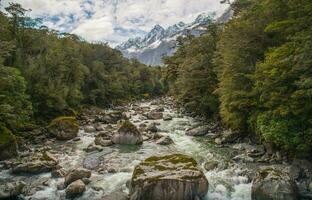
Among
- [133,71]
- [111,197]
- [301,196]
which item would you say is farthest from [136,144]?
[133,71]

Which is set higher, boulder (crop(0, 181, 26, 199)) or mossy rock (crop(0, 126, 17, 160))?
mossy rock (crop(0, 126, 17, 160))

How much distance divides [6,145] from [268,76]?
64.1 ft

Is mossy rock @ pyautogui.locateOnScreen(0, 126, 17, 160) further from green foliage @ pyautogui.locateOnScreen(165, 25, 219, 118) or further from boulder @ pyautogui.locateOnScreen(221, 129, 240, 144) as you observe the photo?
green foliage @ pyautogui.locateOnScreen(165, 25, 219, 118)

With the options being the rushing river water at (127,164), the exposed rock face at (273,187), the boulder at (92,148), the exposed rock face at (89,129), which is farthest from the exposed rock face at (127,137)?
the exposed rock face at (273,187)

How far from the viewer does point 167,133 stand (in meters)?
35.6

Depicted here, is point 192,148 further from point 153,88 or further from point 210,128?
point 153,88

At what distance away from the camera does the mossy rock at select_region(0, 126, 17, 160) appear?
25688 millimetres

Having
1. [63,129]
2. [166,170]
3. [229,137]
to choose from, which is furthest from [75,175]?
[229,137]

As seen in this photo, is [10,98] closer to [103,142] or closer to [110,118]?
[103,142]

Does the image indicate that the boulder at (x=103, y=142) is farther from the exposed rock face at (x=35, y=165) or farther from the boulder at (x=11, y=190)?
the boulder at (x=11, y=190)

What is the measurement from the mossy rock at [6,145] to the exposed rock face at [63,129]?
674 centimetres

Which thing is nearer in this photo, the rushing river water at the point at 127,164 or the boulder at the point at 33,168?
the rushing river water at the point at 127,164

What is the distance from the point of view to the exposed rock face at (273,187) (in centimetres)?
1700

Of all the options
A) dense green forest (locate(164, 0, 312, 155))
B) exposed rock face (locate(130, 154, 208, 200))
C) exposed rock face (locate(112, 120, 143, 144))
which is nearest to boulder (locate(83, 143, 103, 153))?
exposed rock face (locate(112, 120, 143, 144))
